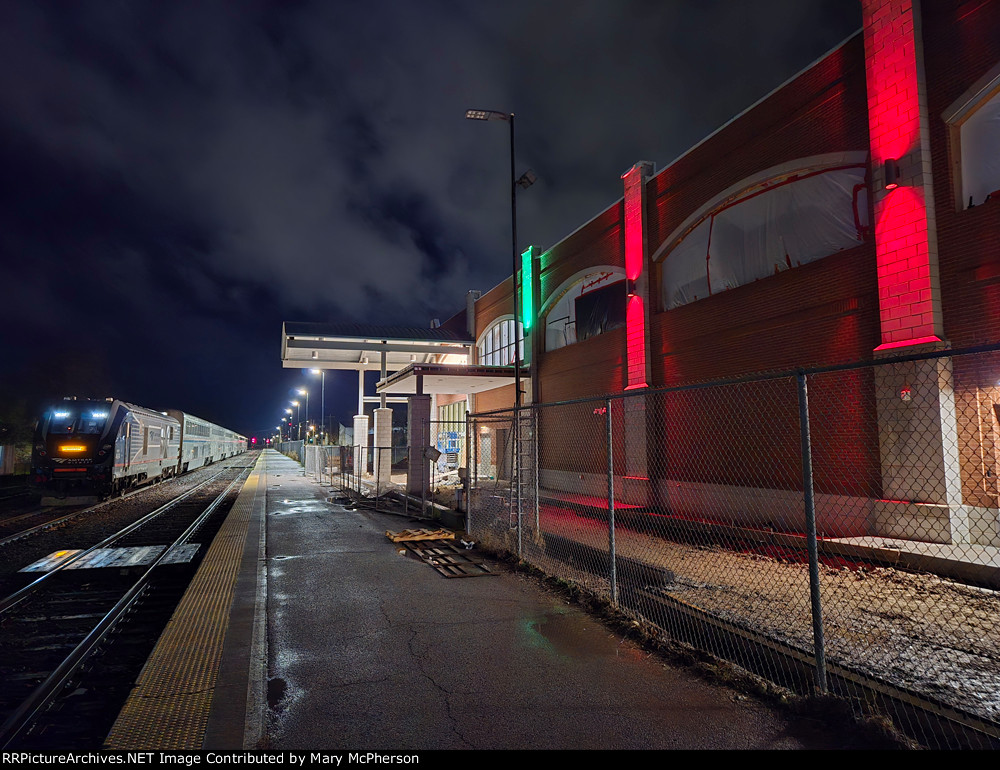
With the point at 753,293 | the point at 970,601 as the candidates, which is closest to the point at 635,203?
the point at 753,293

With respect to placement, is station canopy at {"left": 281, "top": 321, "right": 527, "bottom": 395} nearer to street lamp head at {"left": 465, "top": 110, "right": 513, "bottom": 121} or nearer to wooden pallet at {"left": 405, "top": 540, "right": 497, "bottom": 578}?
street lamp head at {"left": 465, "top": 110, "right": 513, "bottom": 121}

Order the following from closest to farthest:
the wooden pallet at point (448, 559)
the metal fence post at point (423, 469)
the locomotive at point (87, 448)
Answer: the wooden pallet at point (448, 559) < the metal fence post at point (423, 469) < the locomotive at point (87, 448)

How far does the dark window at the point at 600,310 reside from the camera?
1697 cm

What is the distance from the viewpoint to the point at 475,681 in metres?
4.25

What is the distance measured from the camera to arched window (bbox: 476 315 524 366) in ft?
81.3

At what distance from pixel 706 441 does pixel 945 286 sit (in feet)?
18.7

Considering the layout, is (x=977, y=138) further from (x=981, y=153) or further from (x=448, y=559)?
(x=448, y=559)

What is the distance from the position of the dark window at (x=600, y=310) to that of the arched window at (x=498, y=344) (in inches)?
175

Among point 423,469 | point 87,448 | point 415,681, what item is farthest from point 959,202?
point 87,448

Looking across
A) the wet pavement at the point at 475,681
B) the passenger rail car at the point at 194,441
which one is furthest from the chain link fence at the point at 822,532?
the passenger rail car at the point at 194,441

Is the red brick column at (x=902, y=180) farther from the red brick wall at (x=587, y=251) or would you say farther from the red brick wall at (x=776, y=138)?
the red brick wall at (x=587, y=251)

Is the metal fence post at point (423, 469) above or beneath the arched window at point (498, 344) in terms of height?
beneath

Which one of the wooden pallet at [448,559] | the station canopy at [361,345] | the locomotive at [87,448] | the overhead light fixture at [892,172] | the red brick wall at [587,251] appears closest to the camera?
the wooden pallet at [448,559]

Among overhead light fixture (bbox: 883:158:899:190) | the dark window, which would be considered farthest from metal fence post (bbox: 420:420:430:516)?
overhead light fixture (bbox: 883:158:899:190)
